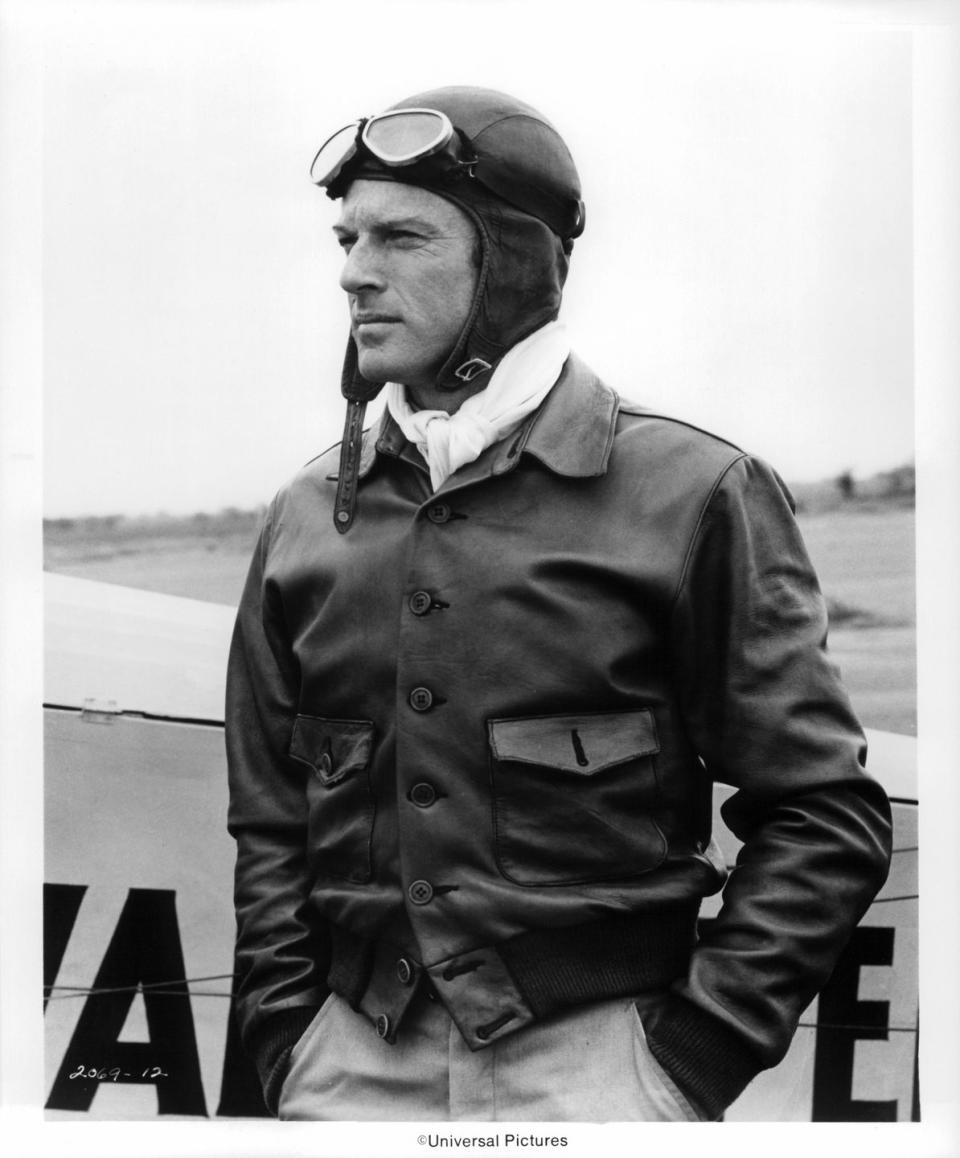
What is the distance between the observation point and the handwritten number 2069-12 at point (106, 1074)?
2.96 m

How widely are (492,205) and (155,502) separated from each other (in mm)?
970

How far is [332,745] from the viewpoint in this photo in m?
2.66

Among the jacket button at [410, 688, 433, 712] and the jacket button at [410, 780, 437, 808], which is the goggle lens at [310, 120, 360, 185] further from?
the jacket button at [410, 780, 437, 808]

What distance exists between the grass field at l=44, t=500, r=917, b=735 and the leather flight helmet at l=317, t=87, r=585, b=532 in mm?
510

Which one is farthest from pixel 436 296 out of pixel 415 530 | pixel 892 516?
pixel 892 516

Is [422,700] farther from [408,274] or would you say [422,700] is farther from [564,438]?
[408,274]

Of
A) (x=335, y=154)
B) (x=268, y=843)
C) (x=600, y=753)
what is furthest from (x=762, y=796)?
(x=335, y=154)

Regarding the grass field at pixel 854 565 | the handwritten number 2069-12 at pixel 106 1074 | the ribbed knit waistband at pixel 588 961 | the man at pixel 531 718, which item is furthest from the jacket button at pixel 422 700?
the handwritten number 2069-12 at pixel 106 1074

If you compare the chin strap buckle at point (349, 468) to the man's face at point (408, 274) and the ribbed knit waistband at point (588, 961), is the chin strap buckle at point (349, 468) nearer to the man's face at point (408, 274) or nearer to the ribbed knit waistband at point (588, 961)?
the man's face at point (408, 274)

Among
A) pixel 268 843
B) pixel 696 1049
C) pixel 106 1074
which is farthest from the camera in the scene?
pixel 106 1074

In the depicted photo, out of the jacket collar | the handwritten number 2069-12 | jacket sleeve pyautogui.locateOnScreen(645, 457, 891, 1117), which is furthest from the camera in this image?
the handwritten number 2069-12

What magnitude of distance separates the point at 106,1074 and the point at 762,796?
142 centimetres

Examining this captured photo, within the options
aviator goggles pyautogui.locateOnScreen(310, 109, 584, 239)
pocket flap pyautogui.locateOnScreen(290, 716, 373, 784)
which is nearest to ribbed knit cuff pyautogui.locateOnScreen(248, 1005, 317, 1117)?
pocket flap pyautogui.locateOnScreen(290, 716, 373, 784)

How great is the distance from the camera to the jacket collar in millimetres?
2574
